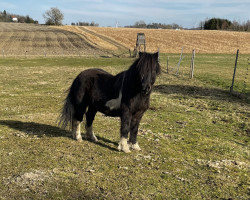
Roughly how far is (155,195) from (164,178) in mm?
713

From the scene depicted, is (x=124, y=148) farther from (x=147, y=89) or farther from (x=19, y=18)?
(x=19, y=18)

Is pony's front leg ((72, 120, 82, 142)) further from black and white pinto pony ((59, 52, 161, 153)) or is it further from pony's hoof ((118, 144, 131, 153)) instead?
pony's hoof ((118, 144, 131, 153))

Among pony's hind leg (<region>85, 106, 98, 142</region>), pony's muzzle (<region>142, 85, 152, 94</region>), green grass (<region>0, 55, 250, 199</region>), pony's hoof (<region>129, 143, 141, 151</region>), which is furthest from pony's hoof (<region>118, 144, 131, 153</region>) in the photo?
pony's muzzle (<region>142, 85, 152, 94</region>)

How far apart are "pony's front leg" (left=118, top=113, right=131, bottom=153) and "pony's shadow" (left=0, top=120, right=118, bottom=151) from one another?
40cm

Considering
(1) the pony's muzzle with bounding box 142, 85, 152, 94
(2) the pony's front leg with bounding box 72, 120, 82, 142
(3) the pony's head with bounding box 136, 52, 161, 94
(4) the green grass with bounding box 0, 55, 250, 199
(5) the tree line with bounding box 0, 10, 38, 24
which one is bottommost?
(4) the green grass with bounding box 0, 55, 250, 199

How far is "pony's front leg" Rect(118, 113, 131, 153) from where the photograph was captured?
6156 mm

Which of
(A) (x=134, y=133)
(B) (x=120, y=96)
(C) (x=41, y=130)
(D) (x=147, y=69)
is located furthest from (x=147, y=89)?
(C) (x=41, y=130)

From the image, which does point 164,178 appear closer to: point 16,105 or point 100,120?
point 100,120

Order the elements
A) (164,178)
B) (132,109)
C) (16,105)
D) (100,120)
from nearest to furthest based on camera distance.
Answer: (164,178) < (132,109) < (100,120) < (16,105)

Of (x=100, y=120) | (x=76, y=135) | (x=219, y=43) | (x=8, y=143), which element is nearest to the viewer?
(x=8, y=143)

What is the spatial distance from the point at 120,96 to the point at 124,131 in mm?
974

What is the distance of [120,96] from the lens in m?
6.22

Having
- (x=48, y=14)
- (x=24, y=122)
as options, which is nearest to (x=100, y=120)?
(x=24, y=122)

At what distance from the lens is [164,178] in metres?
5.29
